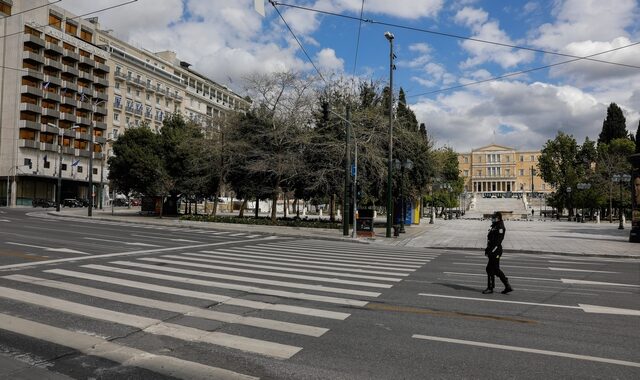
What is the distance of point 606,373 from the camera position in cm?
494

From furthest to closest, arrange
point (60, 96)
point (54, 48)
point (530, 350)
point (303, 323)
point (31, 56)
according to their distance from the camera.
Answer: point (60, 96)
point (54, 48)
point (31, 56)
point (303, 323)
point (530, 350)

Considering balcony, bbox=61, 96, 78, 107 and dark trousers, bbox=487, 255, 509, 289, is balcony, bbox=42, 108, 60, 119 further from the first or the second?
dark trousers, bbox=487, 255, 509, 289

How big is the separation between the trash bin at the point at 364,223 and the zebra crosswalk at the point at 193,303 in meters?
14.2

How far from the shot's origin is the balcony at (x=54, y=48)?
66.1m

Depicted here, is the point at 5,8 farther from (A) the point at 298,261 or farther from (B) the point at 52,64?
(A) the point at 298,261

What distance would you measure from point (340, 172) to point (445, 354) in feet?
93.0

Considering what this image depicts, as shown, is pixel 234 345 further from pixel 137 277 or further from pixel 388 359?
pixel 137 277

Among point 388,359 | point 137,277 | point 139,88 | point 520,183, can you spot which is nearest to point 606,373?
point 388,359

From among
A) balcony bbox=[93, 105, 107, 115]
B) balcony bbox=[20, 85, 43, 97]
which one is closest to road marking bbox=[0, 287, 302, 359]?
balcony bbox=[20, 85, 43, 97]

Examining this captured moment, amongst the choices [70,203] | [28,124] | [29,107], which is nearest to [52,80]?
[29,107]

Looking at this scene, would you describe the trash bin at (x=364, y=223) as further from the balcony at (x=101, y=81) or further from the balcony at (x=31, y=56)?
the balcony at (x=101, y=81)

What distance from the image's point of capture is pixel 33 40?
63.8 m

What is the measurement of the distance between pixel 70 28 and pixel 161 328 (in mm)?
79608

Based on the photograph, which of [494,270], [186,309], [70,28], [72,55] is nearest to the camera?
[186,309]
